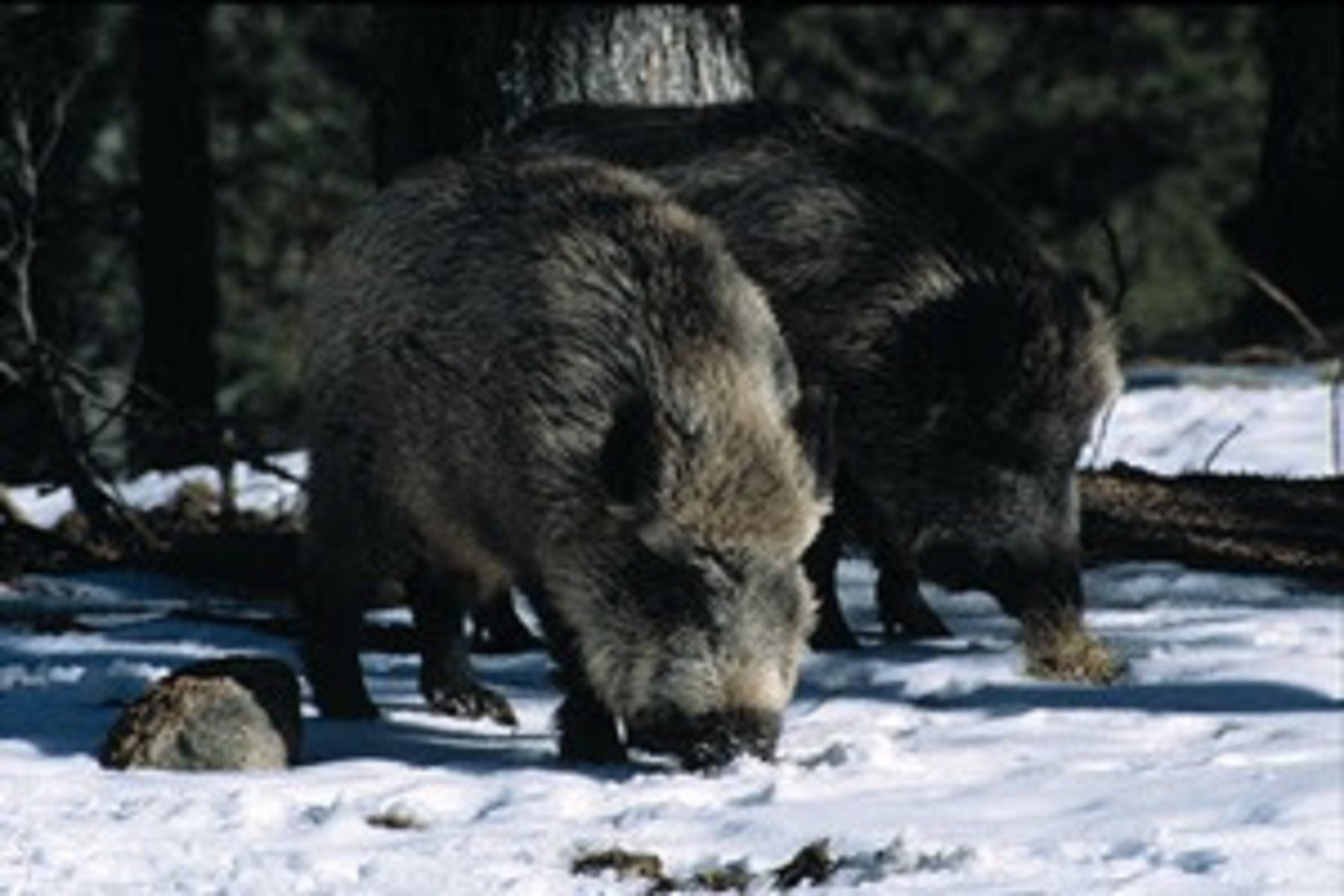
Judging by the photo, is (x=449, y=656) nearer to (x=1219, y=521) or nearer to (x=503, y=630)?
(x=503, y=630)

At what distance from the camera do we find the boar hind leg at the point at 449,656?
27.0 feet

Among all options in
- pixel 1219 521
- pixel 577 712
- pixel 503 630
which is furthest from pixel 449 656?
pixel 1219 521

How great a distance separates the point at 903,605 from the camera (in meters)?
9.41

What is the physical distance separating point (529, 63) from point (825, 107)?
17.4 feet

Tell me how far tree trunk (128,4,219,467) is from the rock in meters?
9.79

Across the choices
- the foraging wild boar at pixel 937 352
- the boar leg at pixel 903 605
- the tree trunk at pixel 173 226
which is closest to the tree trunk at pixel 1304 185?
the tree trunk at pixel 173 226

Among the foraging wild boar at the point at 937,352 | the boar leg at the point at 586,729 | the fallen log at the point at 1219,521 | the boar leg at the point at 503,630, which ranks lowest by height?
the fallen log at the point at 1219,521

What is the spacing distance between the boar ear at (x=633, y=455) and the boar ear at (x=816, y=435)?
17.0 inches

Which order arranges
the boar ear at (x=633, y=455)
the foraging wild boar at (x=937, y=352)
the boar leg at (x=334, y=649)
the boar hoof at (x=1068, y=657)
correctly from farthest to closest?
the foraging wild boar at (x=937, y=352) < the boar hoof at (x=1068, y=657) < the boar leg at (x=334, y=649) < the boar ear at (x=633, y=455)

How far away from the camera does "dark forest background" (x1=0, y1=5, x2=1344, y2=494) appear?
53.0ft

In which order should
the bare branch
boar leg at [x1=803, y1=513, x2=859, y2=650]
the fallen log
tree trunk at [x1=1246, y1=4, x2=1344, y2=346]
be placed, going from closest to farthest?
boar leg at [x1=803, y1=513, x2=859, y2=650] → the fallen log → the bare branch → tree trunk at [x1=1246, y1=4, x2=1344, y2=346]

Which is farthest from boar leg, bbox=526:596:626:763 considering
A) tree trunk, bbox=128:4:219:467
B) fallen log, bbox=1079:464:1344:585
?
tree trunk, bbox=128:4:219:467

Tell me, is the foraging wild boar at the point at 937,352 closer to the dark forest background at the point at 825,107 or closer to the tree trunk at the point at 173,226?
the dark forest background at the point at 825,107

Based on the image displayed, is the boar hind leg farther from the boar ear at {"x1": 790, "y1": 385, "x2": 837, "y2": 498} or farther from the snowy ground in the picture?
the boar ear at {"x1": 790, "y1": 385, "x2": 837, "y2": 498}
